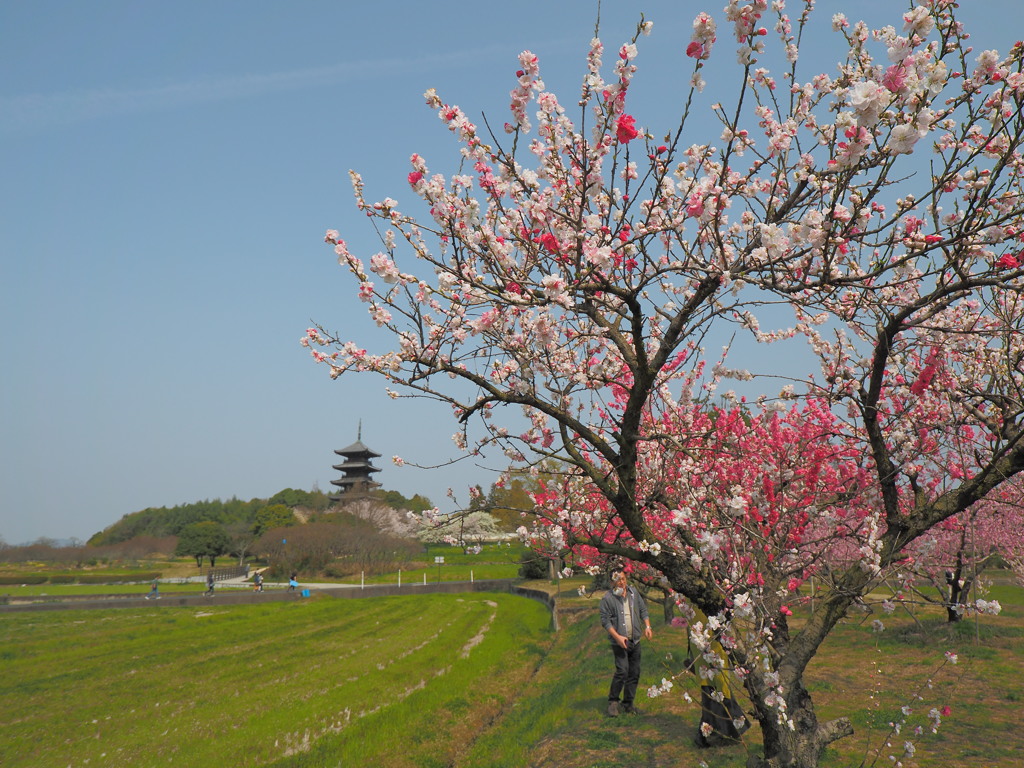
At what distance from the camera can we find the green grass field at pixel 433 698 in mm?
7465

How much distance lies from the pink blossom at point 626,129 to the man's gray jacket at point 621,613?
6269mm

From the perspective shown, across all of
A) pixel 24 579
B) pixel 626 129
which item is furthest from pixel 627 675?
pixel 24 579

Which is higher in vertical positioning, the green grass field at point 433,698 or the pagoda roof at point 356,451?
the pagoda roof at point 356,451

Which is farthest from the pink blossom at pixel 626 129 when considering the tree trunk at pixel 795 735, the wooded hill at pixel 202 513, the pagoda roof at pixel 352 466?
the pagoda roof at pixel 352 466

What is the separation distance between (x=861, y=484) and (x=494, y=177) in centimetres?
514

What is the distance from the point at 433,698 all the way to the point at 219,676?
215 inches

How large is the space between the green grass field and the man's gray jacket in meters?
1.12

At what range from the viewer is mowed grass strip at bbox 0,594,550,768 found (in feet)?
29.3

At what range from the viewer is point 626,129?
396cm

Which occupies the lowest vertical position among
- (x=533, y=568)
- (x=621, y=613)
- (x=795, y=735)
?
(x=533, y=568)

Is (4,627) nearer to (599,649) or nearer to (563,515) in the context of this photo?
(599,649)

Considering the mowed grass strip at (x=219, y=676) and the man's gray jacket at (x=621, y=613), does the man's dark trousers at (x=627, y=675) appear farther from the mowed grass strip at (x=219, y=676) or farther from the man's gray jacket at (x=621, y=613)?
the mowed grass strip at (x=219, y=676)

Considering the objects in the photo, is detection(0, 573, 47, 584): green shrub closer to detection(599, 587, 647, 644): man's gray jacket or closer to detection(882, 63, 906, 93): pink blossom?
detection(599, 587, 647, 644): man's gray jacket

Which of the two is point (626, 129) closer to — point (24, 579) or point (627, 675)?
point (627, 675)
